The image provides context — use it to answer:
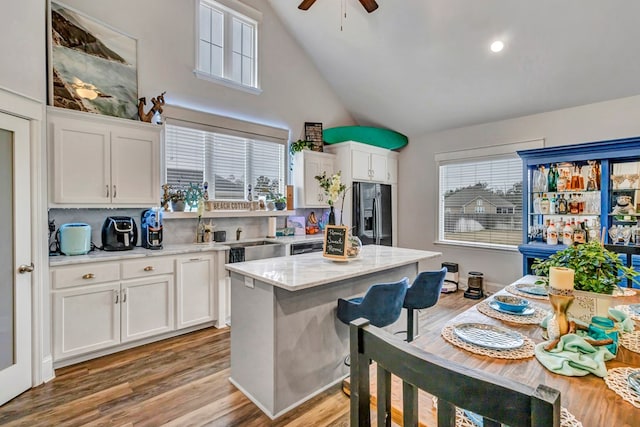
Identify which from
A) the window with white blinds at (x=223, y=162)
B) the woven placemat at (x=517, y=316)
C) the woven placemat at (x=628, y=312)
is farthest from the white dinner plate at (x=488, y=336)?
the window with white blinds at (x=223, y=162)

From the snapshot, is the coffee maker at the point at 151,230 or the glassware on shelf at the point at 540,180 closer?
the coffee maker at the point at 151,230

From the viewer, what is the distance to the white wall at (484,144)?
156 inches

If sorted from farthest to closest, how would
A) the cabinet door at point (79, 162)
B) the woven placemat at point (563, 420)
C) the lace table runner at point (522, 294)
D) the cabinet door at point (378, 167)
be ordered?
the cabinet door at point (378, 167), the cabinet door at point (79, 162), the lace table runner at point (522, 294), the woven placemat at point (563, 420)

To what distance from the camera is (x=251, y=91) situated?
454 cm

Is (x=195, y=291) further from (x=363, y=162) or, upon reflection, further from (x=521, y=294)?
(x=363, y=162)

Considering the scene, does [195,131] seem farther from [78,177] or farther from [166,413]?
[166,413]

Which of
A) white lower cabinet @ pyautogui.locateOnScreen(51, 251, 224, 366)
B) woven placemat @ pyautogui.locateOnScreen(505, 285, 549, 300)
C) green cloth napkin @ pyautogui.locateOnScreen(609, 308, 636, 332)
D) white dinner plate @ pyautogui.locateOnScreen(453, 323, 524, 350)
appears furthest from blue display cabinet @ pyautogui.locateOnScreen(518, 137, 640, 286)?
white lower cabinet @ pyautogui.locateOnScreen(51, 251, 224, 366)

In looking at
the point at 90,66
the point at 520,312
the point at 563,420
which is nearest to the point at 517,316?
the point at 520,312

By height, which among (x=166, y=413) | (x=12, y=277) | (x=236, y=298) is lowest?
A: (x=166, y=413)

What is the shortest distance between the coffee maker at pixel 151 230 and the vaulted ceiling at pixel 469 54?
338 cm

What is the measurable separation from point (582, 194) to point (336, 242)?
3383mm

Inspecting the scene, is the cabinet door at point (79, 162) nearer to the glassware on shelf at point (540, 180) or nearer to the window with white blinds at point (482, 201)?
the window with white blinds at point (482, 201)

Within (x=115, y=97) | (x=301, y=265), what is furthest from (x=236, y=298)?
(x=115, y=97)

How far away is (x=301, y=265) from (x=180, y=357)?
4.95 ft
